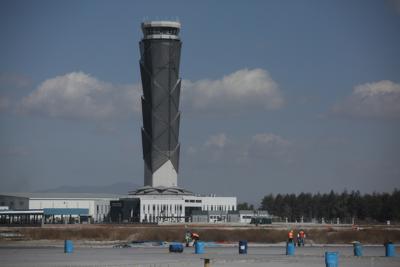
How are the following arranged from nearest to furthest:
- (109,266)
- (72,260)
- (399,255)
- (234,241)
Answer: (109,266), (72,260), (399,255), (234,241)

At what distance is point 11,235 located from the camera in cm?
13062

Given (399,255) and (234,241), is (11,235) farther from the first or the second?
(399,255)

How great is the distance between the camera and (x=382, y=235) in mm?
122750

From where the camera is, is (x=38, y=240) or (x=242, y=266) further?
(x=38, y=240)

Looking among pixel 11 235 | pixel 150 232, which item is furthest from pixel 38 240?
pixel 150 232

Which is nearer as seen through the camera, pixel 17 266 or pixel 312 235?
pixel 17 266

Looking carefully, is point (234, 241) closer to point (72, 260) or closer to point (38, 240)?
point (38, 240)

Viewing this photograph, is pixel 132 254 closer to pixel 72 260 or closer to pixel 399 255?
pixel 72 260

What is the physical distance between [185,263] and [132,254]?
15471 millimetres

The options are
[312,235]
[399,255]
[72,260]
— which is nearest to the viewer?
[72,260]

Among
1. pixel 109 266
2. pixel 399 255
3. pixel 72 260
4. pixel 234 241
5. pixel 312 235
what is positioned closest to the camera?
pixel 109 266

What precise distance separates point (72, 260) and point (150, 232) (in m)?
63.8

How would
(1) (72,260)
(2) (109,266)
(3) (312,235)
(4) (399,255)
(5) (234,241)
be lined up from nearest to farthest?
1. (2) (109,266)
2. (1) (72,260)
3. (4) (399,255)
4. (5) (234,241)
5. (3) (312,235)

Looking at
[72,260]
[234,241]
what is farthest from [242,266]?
[234,241]
